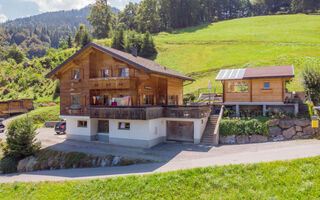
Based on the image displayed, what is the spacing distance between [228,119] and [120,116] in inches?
415

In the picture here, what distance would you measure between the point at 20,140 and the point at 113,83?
32.4 feet

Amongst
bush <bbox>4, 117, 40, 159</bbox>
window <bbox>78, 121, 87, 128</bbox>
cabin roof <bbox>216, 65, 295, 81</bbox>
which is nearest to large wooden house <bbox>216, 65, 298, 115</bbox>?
cabin roof <bbox>216, 65, 295, 81</bbox>

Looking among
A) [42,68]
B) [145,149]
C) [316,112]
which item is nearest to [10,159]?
[145,149]

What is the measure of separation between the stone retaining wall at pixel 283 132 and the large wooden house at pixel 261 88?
6.00 ft

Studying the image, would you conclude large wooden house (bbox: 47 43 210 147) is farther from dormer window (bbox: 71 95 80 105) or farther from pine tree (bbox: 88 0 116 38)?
pine tree (bbox: 88 0 116 38)

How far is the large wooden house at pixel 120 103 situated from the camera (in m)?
20.8

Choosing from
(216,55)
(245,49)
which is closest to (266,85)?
(216,55)

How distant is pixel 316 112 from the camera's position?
21.5 meters

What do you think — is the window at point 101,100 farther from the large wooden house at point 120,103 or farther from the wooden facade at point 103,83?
the large wooden house at point 120,103

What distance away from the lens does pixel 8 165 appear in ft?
64.7

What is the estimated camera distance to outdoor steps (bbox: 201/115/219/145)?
20922mm

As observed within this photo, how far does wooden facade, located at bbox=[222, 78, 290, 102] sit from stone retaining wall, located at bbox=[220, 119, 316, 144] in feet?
Answer: 9.19

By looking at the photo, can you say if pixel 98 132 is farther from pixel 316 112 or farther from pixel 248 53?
pixel 248 53

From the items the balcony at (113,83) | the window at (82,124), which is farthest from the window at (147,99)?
the window at (82,124)
